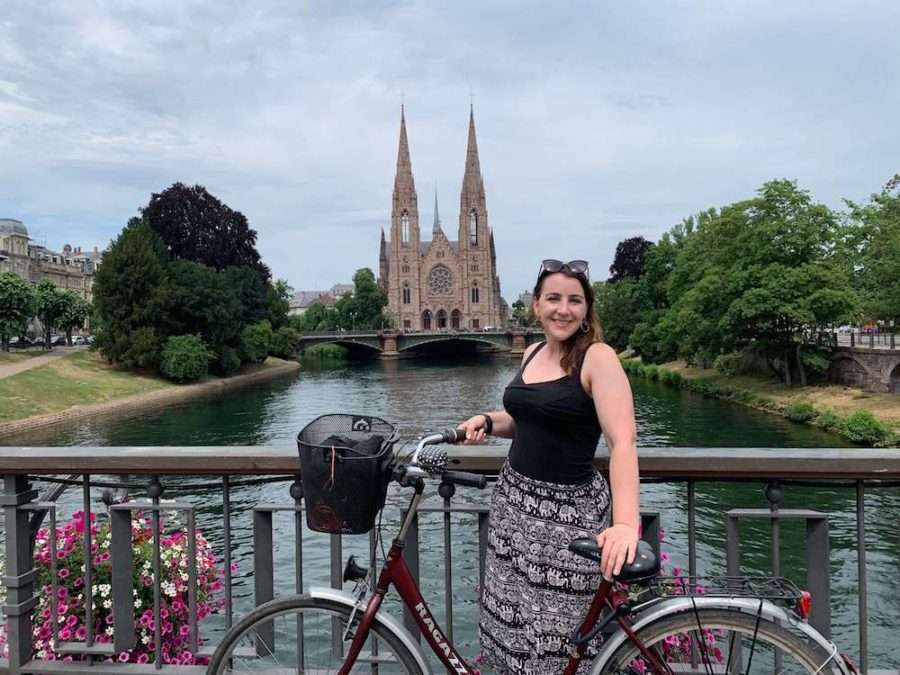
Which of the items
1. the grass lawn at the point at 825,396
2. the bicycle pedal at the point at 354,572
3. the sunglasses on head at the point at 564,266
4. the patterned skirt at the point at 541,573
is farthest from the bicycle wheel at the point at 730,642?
the grass lawn at the point at 825,396

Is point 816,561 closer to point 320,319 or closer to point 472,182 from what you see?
point 320,319

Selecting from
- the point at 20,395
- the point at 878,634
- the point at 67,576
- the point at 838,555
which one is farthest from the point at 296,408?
the point at 67,576

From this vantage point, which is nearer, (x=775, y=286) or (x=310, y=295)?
(x=775, y=286)

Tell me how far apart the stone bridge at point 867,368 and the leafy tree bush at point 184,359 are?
112ft

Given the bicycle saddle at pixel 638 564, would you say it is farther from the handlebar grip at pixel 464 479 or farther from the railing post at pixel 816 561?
the railing post at pixel 816 561

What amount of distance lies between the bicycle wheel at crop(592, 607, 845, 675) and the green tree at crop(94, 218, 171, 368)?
144 feet

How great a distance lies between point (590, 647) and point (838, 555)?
11.7 metres

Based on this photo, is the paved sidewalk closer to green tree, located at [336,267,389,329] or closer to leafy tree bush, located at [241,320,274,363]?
leafy tree bush, located at [241,320,274,363]

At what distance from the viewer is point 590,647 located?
8.27ft

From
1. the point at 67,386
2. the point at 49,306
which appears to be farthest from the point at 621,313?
the point at 49,306

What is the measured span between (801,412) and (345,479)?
26.8m

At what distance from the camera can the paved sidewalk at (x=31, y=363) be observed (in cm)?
3522

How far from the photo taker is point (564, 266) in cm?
271

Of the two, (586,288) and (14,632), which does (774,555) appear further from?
A: (14,632)
